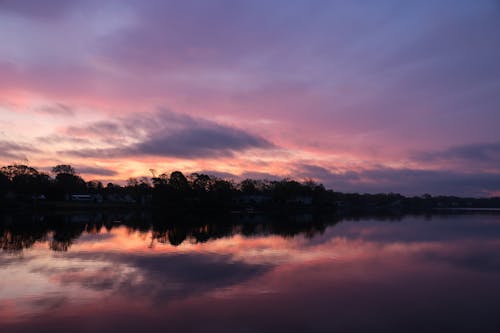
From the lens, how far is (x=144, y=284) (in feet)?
55.2

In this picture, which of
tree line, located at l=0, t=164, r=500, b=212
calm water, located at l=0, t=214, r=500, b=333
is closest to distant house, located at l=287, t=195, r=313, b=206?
tree line, located at l=0, t=164, r=500, b=212

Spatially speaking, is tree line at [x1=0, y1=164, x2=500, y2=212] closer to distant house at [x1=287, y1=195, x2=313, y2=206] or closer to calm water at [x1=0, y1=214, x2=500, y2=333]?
distant house at [x1=287, y1=195, x2=313, y2=206]

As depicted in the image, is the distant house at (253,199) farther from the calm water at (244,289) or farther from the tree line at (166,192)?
the calm water at (244,289)

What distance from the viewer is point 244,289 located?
635 inches

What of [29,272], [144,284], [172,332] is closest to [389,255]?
[144,284]

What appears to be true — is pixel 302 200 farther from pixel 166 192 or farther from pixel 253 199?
pixel 166 192

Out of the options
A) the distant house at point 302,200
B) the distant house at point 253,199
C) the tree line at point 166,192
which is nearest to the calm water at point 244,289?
the tree line at point 166,192

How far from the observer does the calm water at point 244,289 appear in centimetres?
1219

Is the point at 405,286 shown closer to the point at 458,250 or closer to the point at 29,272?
the point at 458,250

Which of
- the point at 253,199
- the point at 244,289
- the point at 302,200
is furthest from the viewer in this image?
the point at 302,200

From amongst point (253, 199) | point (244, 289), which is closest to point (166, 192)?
point (253, 199)

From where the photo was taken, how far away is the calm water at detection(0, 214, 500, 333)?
12188 mm

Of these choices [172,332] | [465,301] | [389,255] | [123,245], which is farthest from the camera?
[123,245]

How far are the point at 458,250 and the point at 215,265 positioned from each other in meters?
19.3
